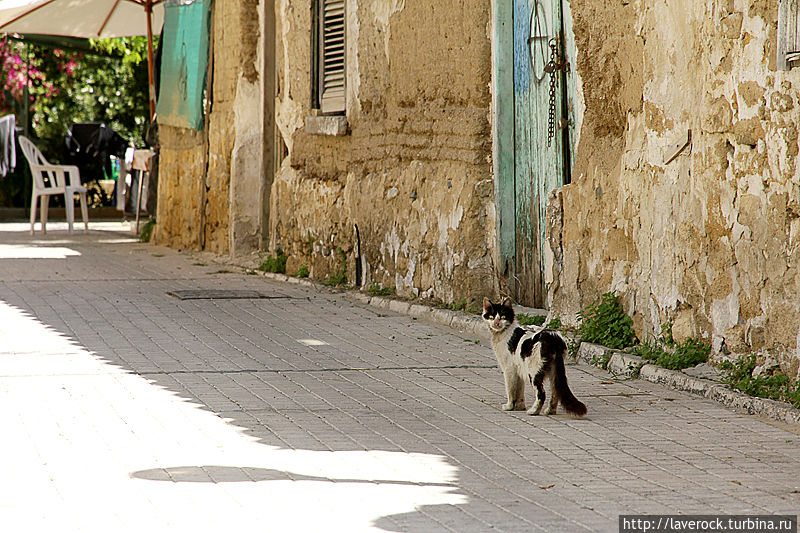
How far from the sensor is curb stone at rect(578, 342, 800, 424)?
5.16m

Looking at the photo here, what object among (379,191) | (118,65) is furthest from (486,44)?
(118,65)

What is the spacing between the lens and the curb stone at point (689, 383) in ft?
16.9

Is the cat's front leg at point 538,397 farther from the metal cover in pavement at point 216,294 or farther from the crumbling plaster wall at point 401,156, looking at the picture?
the metal cover in pavement at point 216,294

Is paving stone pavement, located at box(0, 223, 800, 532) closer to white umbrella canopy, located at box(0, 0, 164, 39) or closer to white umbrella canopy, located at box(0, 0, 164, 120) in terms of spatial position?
white umbrella canopy, located at box(0, 0, 164, 120)

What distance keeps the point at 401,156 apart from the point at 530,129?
151 cm

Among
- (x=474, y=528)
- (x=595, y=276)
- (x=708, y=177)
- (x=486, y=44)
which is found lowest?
(x=474, y=528)

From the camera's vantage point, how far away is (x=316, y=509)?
12.0 ft

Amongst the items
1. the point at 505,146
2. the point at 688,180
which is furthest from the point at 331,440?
the point at 505,146

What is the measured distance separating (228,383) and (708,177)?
8.65 ft

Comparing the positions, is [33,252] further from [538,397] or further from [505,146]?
[538,397]

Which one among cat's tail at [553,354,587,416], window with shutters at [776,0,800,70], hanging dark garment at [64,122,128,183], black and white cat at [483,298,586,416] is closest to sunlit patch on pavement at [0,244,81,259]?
hanging dark garment at [64,122,128,183]

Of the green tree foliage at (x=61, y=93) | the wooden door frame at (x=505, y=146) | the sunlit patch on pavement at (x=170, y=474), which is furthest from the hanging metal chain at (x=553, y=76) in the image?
the green tree foliage at (x=61, y=93)

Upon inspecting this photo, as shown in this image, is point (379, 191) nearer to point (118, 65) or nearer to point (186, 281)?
point (186, 281)

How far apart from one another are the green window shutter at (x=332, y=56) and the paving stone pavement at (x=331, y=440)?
10.2ft
